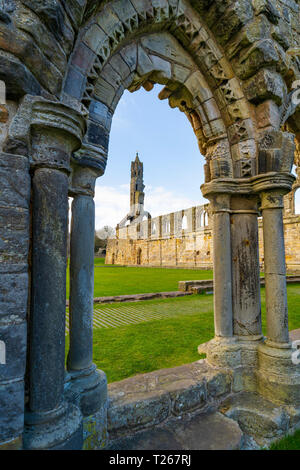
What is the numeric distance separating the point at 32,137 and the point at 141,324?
3.74m

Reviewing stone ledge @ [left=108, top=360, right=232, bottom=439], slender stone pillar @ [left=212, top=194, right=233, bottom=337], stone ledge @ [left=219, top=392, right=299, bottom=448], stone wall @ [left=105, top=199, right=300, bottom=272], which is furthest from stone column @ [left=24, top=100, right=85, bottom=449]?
stone wall @ [left=105, top=199, right=300, bottom=272]

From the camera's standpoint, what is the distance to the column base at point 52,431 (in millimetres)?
1192

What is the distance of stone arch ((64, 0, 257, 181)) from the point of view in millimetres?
1876

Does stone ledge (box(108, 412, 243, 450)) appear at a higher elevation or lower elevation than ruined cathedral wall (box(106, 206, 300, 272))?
lower

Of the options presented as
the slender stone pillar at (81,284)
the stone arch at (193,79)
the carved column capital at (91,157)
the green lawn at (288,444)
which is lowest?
the green lawn at (288,444)

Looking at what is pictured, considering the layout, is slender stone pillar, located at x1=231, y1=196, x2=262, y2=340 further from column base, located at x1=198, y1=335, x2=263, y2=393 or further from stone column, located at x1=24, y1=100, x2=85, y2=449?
stone column, located at x1=24, y1=100, x2=85, y2=449

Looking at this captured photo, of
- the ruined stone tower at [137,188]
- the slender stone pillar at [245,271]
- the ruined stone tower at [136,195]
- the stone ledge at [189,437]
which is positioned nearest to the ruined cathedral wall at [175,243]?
the ruined stone tower at [136,195]

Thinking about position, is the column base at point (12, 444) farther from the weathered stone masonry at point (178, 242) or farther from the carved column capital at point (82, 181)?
the weathered stone masonry at point (178, 242)

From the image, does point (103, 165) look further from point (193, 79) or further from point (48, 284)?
point (193, 79)

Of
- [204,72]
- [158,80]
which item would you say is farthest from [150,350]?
[204,72]

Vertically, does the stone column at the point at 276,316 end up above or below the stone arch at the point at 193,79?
below

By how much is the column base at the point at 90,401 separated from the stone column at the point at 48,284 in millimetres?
141

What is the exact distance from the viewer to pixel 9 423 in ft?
3.67

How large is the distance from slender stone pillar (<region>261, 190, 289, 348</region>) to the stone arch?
386 millimetres
